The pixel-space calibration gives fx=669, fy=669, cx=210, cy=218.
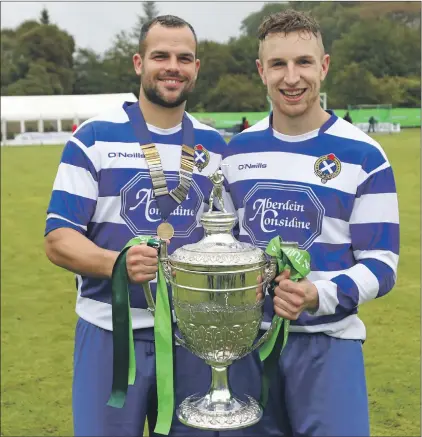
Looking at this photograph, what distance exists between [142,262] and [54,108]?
114 ft

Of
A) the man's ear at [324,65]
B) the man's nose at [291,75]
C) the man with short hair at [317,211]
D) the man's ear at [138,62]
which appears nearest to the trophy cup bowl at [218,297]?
the man with short hair at [317,211]

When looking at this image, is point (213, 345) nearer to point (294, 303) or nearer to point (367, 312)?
point (294, 303)

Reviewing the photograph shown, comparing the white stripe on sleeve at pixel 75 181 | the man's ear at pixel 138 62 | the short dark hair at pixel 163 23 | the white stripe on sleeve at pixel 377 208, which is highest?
the short dark hair at pixel 163 23

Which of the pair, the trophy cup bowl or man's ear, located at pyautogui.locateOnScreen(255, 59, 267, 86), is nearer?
the trophy cup bowl

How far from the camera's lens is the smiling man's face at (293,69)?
1874mm

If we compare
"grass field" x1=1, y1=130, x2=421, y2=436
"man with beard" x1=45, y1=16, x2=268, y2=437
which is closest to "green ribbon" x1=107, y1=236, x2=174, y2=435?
"man with beard" x1=45, y1=16, x2=268, y2=437

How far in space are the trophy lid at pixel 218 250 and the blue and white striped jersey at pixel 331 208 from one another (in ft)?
0.82

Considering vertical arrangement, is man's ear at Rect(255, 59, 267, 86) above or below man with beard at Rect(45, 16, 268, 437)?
above

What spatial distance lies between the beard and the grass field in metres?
2.06

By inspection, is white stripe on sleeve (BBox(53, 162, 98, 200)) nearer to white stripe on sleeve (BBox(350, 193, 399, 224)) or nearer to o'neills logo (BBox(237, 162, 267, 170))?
o'neills logo (BBox(237, 162, 267, 170))

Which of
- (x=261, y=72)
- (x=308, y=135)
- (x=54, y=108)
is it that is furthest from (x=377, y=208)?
(x=54, y=108)

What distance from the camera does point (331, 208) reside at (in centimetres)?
190

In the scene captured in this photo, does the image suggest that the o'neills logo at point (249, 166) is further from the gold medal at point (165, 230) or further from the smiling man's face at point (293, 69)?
the gold medal at point (165, 230)

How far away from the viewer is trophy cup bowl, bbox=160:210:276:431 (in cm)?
166
